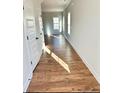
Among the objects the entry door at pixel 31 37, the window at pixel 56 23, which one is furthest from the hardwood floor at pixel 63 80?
the window at pixel 56 23

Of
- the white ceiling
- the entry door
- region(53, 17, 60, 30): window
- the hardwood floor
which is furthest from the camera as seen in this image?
region(53, 17, 60, 30): window

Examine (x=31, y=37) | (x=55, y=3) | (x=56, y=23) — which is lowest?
(x=31, y=37)

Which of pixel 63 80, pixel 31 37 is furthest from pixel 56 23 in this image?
pixel 63 80

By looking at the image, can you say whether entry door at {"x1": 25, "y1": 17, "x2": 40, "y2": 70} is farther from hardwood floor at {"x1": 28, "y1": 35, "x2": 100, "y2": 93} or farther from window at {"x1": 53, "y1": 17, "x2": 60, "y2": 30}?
window at {"x1": 53, "y1": 17, "x2": 60, "y2": 30}

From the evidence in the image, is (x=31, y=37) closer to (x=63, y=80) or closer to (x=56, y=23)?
(x=63, y=80)

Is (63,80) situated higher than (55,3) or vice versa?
(55,3)

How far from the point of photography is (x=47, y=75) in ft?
13.1

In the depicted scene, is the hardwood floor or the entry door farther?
the entry door

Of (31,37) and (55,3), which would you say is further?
(55,3)

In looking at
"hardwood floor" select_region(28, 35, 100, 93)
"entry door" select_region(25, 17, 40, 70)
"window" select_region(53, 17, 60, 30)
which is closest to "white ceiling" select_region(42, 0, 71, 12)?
"window" select_region(53, 17, 60, 30)
